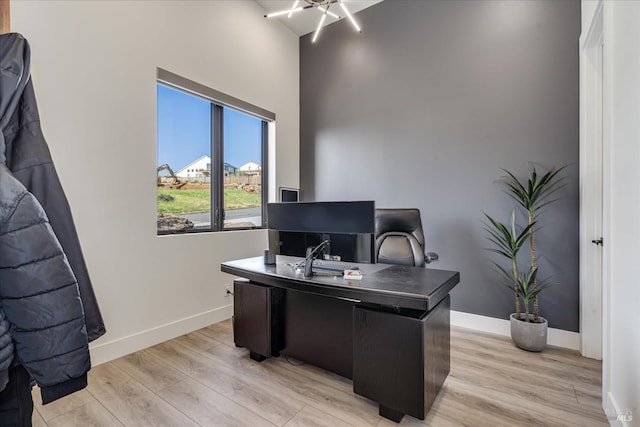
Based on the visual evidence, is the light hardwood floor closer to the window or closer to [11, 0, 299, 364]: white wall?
[11, 0, 299, 364]: white wall

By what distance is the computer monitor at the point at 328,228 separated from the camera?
169 centimetres

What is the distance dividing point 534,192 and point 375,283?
68.2 inches

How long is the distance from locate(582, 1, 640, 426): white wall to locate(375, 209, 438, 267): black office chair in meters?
1.09

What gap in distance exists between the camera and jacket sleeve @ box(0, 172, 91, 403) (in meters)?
0.78

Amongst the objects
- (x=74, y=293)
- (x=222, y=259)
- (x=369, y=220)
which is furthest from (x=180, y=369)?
(x=369, y=220)

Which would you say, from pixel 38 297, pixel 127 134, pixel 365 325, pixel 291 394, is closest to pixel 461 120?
pixel 365 325

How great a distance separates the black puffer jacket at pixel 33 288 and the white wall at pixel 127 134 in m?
1.43

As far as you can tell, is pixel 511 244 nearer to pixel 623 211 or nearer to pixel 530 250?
pixel 530 250

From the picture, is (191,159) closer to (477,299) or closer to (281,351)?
(281,351)

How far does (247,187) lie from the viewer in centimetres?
362

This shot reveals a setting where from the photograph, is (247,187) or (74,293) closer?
(74,293)

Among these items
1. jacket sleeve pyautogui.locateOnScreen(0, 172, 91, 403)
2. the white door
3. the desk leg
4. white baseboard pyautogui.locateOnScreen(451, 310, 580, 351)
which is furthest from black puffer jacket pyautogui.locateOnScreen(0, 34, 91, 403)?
the white door

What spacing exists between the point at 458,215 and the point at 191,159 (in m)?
2.73

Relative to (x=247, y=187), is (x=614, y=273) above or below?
below
